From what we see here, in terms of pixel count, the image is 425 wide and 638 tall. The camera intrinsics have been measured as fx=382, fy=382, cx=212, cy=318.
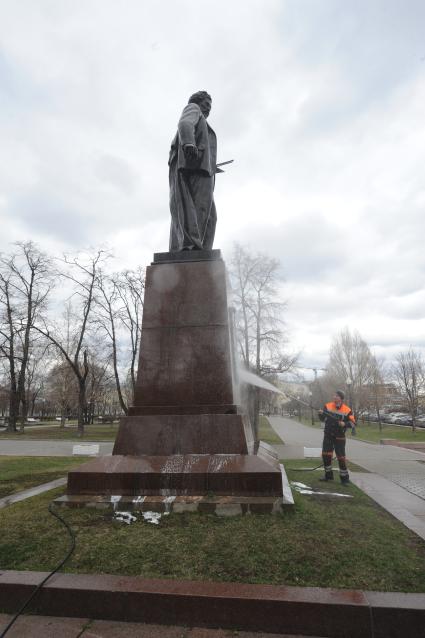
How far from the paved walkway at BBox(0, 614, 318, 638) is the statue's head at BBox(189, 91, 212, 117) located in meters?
7.37

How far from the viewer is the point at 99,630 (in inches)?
94.7

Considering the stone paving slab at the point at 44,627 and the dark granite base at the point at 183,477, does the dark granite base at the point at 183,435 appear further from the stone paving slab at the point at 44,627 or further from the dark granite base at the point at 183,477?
the stone paving slab at the point at 44,627

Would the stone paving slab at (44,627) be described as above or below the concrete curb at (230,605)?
below

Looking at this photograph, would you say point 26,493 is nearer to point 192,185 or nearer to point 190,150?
point 192,185

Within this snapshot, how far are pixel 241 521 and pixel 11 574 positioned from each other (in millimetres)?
1955

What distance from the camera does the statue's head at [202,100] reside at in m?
7.04

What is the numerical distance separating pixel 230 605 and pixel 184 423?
2.39 metres

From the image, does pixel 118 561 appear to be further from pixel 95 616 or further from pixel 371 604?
pixel 371 604

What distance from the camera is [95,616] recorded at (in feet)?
8.39

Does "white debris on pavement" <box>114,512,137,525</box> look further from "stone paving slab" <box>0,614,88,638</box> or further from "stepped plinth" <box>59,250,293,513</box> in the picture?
"stone paving slab" <box>0,614,88,638</box>

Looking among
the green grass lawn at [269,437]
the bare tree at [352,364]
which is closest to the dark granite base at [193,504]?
the green grass lawn at [269,437]

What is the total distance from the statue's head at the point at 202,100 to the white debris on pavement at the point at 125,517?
21.7 ft

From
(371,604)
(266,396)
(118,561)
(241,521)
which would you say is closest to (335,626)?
Answer: (371,604)

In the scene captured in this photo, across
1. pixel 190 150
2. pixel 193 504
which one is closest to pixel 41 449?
pixel 193 504
